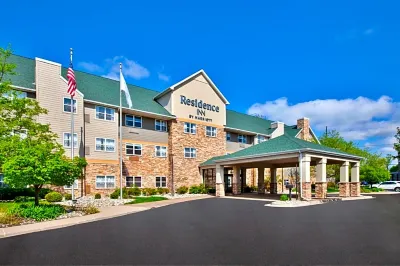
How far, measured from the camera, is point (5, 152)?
51.6 feet

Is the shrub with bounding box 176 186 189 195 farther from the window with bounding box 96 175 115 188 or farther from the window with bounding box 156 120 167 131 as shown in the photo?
the window with bounding box 96 175 115 188

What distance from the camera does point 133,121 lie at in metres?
30.2

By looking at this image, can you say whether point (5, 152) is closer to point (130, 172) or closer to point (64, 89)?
point (64, 89)

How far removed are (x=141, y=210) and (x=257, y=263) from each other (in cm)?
1234

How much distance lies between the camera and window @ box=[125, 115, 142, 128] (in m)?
29.8

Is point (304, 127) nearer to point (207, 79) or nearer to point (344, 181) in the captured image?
point (207, 79)

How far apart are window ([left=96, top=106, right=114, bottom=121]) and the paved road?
1671 centimetres

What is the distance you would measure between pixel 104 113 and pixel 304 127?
32924 millimetres

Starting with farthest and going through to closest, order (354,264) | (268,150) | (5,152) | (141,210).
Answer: (268,150)
(141,210)
(5,152)
(354,264)

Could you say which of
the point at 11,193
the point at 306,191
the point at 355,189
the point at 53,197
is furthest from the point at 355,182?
the point at 11,193

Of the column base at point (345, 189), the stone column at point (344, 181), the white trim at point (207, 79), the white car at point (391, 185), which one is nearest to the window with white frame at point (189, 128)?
the white trim at point (207, 79)

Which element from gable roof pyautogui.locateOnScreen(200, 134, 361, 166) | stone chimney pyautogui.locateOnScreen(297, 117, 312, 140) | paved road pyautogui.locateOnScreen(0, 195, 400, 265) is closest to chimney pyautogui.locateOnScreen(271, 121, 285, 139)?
stone chimney pyautogui.locateOnScreen(297, 117, 312, 140)

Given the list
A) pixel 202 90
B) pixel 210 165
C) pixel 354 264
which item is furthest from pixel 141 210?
pixel 202 90

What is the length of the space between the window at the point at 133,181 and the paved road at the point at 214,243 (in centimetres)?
1681
